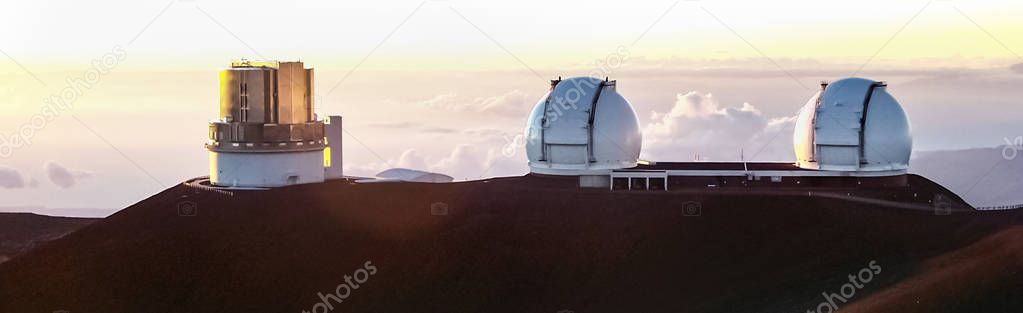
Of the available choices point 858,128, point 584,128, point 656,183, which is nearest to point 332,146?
point 584,128

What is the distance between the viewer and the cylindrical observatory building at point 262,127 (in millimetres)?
73000

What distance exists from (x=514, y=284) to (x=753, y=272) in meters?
9.31

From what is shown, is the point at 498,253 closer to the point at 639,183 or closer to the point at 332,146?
the point at 639,183

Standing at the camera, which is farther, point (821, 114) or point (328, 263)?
point (821, 114)

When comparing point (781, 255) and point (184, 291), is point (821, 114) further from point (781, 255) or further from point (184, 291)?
point (184, 291)

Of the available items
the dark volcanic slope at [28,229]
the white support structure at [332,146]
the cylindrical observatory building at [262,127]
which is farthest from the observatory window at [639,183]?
the dark volcanic slope at [28,229]

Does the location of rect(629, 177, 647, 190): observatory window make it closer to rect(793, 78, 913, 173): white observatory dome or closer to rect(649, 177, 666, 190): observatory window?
rect(649, 177, 666, 190): observatory window

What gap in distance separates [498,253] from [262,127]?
48.9 feet

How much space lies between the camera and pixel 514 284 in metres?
62.5

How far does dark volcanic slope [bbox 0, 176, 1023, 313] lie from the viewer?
A: 201 feet

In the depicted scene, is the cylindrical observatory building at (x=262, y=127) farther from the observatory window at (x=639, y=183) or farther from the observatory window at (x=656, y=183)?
the observatory window at (x=656, y=183)

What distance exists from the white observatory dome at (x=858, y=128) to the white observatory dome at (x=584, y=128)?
879cm

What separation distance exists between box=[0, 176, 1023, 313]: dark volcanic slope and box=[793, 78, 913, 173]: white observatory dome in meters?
7.04

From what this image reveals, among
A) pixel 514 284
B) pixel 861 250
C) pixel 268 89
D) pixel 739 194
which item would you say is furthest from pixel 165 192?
pixel 861 250
